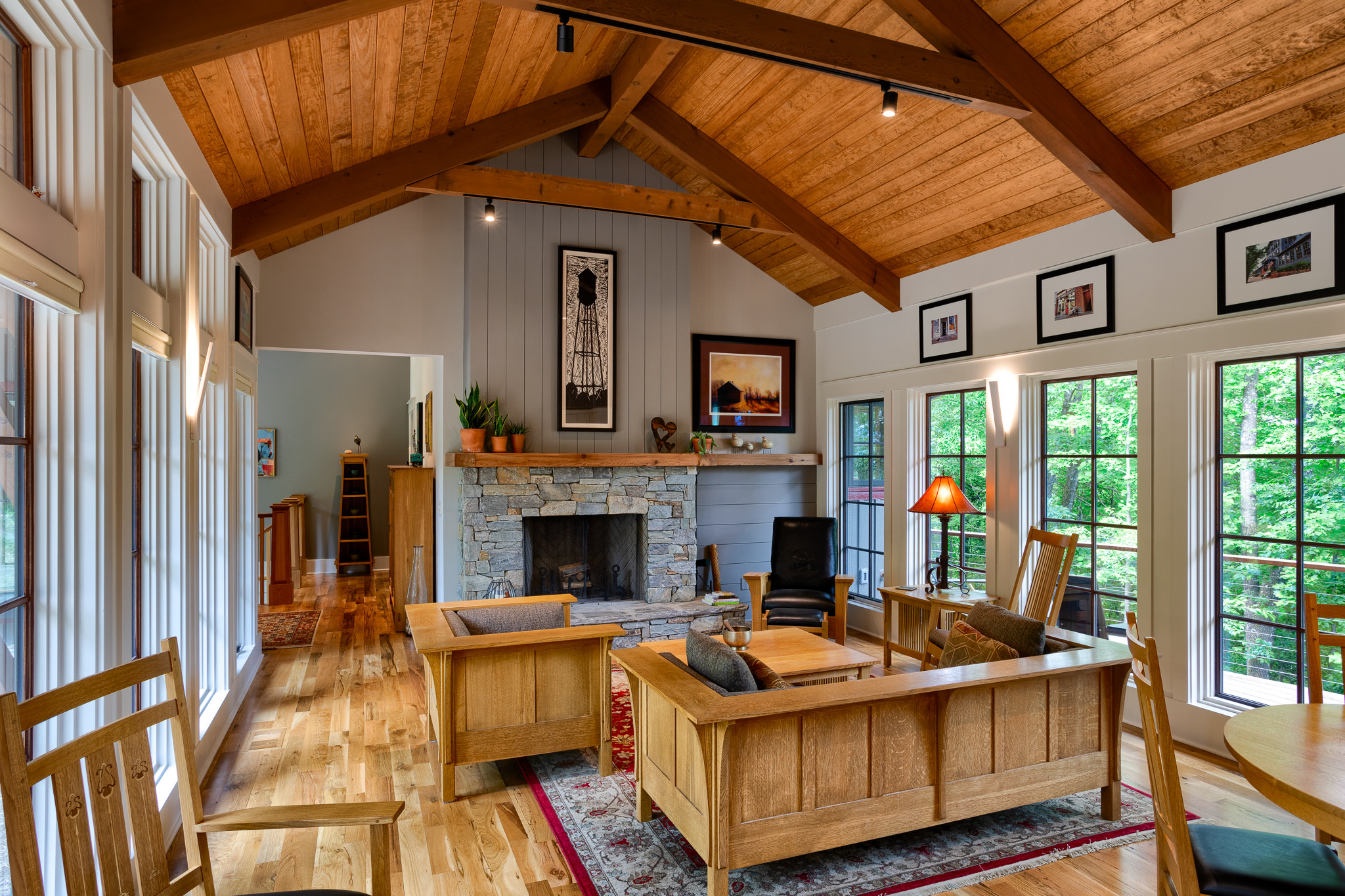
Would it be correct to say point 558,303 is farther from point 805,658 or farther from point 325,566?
point 325,566

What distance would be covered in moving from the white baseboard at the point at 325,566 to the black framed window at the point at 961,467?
7015 mm

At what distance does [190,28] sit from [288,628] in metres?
5.41

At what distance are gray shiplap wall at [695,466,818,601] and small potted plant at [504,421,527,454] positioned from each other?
64.7 inches

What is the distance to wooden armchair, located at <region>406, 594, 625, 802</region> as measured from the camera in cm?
325

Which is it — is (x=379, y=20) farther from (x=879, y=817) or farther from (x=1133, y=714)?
(x=1133, y=714)

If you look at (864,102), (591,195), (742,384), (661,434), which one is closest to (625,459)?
(661,434)

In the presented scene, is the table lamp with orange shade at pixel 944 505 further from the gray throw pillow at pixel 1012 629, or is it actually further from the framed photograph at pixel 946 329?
the gray throw pillow at pixel 1012 629

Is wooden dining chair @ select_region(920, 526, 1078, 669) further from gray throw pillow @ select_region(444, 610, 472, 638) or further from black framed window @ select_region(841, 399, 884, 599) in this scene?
gray throw pillow @ select_region(444, 610, 472, 638)

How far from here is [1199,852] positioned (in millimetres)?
1940

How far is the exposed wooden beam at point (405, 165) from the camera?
4.60 meters

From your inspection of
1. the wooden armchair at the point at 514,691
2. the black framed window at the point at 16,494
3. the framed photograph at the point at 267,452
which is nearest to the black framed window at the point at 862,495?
the wooden armchair at the point at 514,691

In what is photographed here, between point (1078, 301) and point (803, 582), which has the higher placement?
point (1078, 301)

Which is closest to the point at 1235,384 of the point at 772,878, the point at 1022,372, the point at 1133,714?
the point at 1022,372

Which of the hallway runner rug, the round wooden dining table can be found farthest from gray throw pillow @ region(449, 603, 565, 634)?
the round wooden dining table
